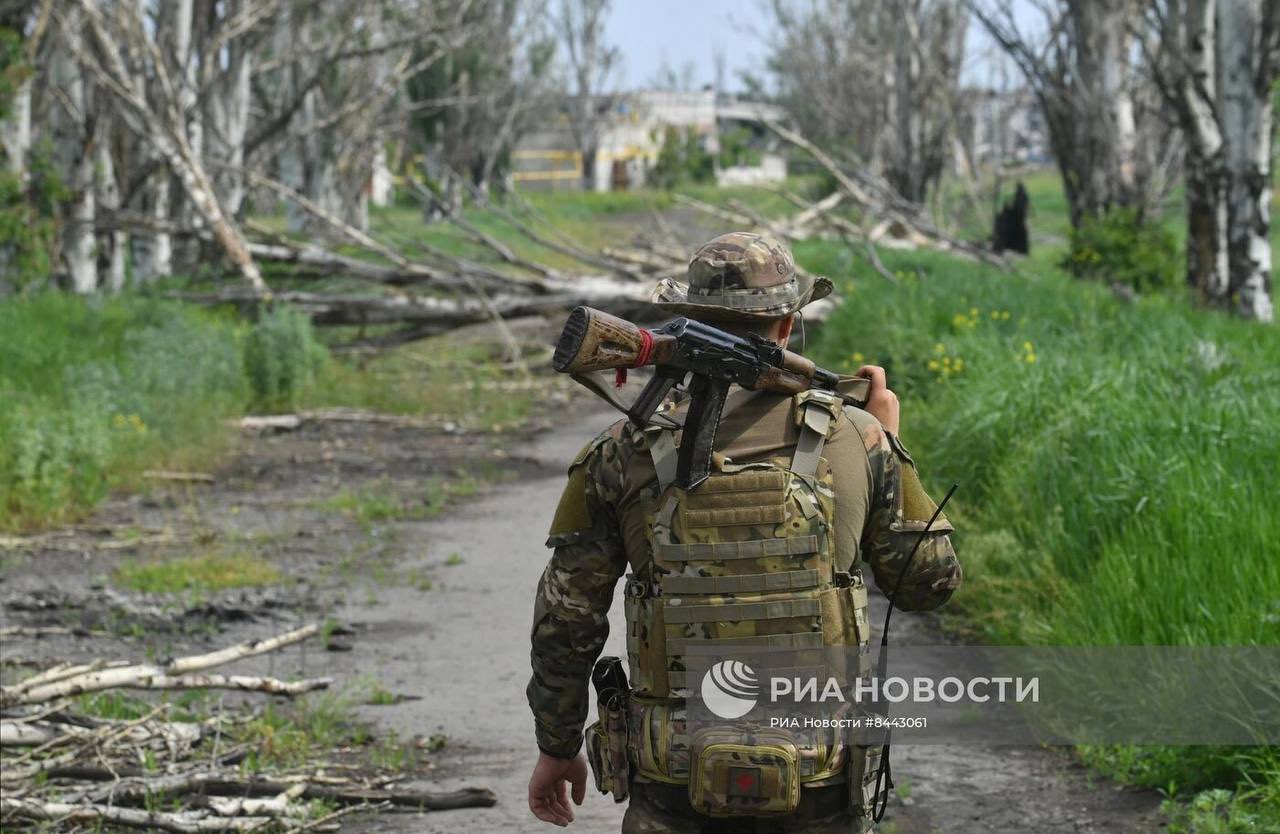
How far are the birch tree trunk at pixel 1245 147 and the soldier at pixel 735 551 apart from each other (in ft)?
39.0

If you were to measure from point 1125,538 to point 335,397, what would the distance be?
10.6m

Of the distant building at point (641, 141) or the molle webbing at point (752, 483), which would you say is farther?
the distant building at point (641, 141)

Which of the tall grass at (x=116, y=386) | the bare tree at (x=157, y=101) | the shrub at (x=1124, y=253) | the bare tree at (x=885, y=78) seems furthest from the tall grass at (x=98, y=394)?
the bare tree at (x=885, y=78)

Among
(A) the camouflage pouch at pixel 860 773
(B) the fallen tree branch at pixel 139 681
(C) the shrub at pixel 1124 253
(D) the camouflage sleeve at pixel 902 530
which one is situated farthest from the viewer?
(C) the shrub at pixel 1124 253

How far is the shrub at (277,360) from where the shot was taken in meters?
15.2

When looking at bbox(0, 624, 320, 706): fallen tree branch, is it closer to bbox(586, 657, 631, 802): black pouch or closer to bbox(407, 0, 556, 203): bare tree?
bbox(586, 657, 631, 802): black pouch

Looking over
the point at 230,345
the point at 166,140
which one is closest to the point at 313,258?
the point at 166,140

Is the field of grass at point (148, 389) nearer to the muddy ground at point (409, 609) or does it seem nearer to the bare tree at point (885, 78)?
the muddy ground at point (409, 609)

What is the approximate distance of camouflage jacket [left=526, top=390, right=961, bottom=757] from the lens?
3.20 meters

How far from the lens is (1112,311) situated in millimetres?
12875

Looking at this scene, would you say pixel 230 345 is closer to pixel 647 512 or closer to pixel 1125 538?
pixel 1125 538

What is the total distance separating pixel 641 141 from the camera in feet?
275

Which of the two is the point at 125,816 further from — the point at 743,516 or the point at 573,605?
the point at 743,516

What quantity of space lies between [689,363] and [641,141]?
8181cm
